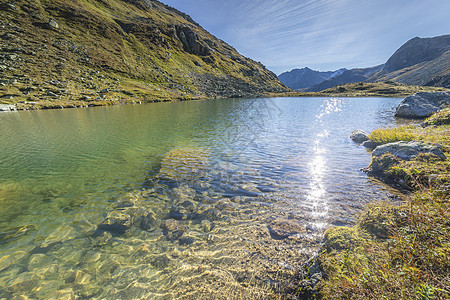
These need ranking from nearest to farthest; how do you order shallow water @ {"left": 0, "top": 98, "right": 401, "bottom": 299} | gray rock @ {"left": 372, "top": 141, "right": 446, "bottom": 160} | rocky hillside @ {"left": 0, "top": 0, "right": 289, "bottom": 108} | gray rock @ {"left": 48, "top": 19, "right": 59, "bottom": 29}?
shallow water @ {"left": 0, "top": 98, "right": 401, "bottom": 299}, gray rock @ {"left": 372, "top": 141, "right": 446, "bottom": 160}, rocky hillside @ {"left": 0, "top": 0, "right": 289, "bottom": 108}, gray rock @ {"left": 48, "top": 19, "right": 59, "bottom": 29}

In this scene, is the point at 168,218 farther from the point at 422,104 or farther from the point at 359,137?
the point at 422,104

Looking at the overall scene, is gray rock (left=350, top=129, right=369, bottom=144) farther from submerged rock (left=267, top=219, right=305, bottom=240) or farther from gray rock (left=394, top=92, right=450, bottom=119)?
gray rock (left=394, top=92, right=450, bottom=119)

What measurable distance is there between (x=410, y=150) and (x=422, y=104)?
34.9 metres

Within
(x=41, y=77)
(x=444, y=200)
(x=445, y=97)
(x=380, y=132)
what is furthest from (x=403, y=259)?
(x=41, y=77)

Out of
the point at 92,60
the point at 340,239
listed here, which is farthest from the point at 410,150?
the point at 92,60

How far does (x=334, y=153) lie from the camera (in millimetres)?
16656

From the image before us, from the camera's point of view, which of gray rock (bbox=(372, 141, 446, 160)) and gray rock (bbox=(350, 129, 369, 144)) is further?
gray rock (bbox=(350, 129, 369, 144))

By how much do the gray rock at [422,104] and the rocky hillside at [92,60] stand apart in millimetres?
88880

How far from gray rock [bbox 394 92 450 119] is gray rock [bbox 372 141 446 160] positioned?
3151 centimetres

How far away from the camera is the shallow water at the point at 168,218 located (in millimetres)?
5469

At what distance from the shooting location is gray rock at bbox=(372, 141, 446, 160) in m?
9.63

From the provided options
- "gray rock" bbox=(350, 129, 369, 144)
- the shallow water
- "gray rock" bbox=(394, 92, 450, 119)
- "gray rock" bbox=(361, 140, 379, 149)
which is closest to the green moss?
the shallow water

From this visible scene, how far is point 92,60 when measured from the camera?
97875 millimetres

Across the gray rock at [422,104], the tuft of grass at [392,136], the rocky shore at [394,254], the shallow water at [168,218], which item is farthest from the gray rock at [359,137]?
the gray rock at [422,104]
